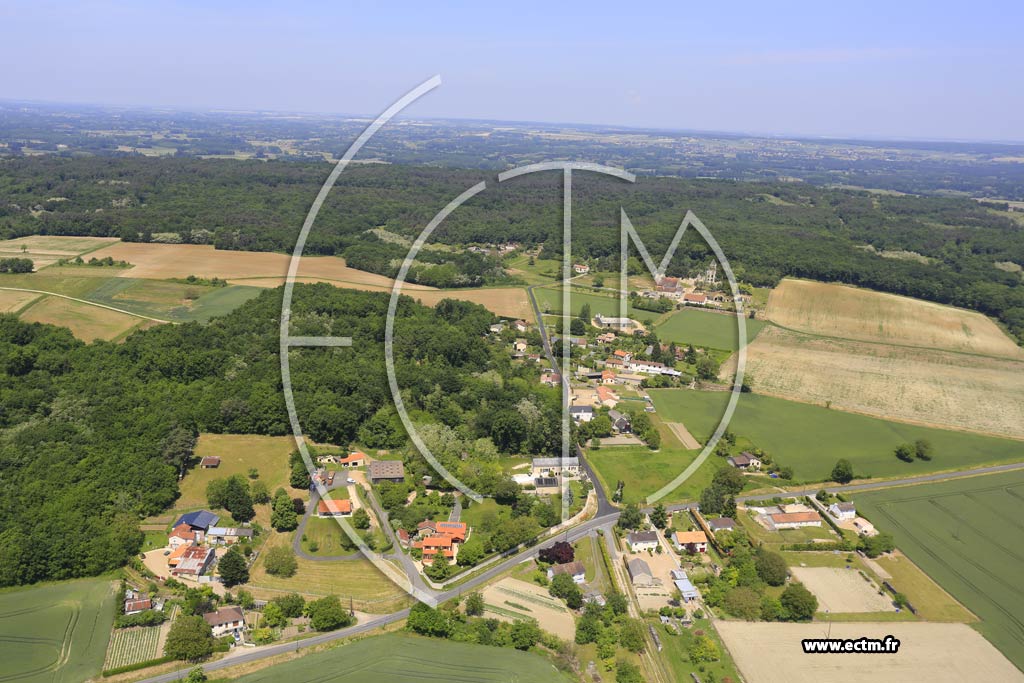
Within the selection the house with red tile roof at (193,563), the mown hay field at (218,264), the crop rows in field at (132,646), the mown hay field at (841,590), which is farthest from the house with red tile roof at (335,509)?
the mown hay field at (218,264)

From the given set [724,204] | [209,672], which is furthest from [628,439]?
[724,204]

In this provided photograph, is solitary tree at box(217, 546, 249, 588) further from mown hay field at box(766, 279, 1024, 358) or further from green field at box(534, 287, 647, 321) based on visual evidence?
mown hay field at box(766, 279, 1024, 358)

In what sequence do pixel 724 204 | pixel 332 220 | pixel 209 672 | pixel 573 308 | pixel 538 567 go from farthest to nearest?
pixel 724 204, pixel 332 220, pixel 573 308, pixel 538 567, pixel 209 672

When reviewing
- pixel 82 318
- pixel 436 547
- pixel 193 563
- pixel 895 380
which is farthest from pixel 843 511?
pixel 82 318

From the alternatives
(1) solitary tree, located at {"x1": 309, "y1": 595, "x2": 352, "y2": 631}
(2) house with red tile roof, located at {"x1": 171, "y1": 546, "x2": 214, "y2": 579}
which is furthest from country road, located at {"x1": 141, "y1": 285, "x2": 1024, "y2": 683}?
(2) house with red tile roof, located at {"x1": 171, "y1": 546, "x2": 214, "y2": 579}

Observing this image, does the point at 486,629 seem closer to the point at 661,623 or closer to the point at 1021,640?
the point at 661,623
